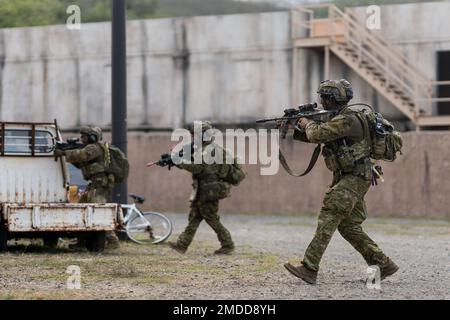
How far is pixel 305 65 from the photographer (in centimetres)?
2628

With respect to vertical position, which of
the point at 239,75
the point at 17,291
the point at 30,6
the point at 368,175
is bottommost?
the point at 17,291

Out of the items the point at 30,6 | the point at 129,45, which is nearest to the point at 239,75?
the point at 129,45

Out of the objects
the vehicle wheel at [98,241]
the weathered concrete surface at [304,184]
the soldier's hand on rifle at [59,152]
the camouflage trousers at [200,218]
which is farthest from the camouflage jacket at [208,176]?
the weathered concrete surface at [304,184]

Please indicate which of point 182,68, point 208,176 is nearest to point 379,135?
point 208,176

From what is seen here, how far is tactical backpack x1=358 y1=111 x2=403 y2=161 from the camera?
33.5 ft

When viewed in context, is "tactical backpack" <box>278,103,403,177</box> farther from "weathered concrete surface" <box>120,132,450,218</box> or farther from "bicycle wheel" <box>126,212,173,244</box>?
"weathered concrete surface" <box>120,132,450,218</box>

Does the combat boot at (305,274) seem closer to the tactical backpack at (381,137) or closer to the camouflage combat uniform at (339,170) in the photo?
the camouflage combat uniform at (339,170)

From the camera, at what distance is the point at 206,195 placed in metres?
13.8

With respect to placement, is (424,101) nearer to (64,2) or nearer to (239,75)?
(239,75)

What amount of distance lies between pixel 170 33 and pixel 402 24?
21.1ft

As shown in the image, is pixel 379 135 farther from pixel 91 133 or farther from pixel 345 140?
pixel 91 133

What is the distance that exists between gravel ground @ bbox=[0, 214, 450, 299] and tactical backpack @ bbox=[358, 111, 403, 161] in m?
1.38

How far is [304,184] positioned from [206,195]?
10698mm

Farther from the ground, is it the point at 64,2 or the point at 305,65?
the point at 64,2
